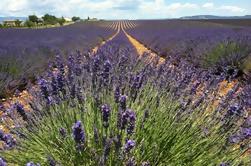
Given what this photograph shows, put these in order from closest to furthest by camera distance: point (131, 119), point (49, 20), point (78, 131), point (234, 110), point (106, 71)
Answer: point (78, 131) < point (131, 119) < point (234, 110) < point (106, 71) < point (49, 20)

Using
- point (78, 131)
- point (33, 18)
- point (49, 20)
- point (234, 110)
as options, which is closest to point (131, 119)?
point (78, 131)

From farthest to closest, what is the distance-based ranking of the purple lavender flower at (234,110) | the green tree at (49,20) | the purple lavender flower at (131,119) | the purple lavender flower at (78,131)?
the green tree at (49,20) < the purple lavender flower at (234,110) < the purple lavender flower at (131,119) < the purple lavender flower at (78,131)

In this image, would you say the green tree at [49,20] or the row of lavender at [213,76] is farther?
the green tree at [49,20]

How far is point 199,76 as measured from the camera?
12.0 feet

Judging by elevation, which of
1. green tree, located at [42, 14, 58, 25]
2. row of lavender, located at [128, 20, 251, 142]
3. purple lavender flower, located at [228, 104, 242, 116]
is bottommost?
green tree, located at [42, 14, 58, 25]

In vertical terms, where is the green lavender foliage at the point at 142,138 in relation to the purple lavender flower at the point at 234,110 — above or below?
below

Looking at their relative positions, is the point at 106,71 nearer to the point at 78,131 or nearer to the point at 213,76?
the point at 78,131

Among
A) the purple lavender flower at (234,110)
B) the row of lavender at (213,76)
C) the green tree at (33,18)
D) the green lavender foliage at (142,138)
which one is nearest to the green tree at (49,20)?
the green tree at (33,18)

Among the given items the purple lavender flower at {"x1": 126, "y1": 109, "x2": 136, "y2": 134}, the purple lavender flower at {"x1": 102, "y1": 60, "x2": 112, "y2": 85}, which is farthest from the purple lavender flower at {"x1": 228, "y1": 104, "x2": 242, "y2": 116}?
the purple lavender flower at {"x1": 102, "y1": 60, "x2": 112, "y2": 85}

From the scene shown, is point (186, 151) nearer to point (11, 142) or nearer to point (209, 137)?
point (209, 137)

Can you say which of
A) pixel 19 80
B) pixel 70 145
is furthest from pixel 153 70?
pixel 19 80

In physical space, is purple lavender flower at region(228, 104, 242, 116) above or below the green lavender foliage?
above

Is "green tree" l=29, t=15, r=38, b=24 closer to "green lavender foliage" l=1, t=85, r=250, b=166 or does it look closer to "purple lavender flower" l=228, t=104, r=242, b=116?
"green lavender foliage" l=1, t=85, r=250, b=166

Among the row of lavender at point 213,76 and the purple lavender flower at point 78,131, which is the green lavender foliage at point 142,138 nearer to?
the row of lavender at point 213,76
